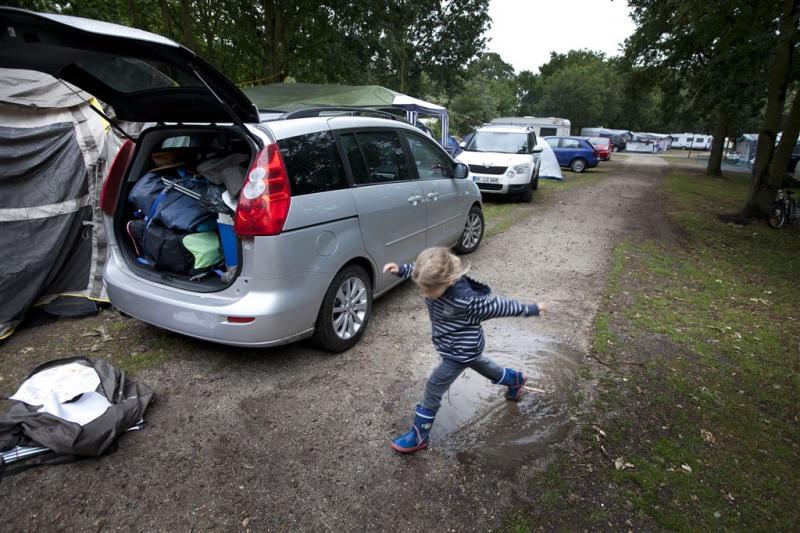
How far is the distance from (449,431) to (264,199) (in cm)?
190

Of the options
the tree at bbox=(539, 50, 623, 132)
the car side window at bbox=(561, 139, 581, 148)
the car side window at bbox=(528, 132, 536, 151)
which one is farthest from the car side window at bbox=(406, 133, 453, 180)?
the tree at bbox=(539, 50, 623, 132)

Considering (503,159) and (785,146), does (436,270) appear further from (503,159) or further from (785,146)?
(785,146)

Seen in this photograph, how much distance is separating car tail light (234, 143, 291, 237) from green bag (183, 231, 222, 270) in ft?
1.80

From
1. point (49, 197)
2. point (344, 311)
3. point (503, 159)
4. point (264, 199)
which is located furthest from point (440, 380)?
point (503, 159)

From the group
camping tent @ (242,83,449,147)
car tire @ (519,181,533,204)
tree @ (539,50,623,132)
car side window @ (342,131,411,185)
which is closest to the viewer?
car side window @ (342,131,411,185)

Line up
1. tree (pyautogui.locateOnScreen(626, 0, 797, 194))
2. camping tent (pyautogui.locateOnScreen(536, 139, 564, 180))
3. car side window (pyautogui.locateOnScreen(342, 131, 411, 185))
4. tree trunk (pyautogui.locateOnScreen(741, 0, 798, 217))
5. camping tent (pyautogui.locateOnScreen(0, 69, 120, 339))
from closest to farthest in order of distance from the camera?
car side window (pyautogui.locateOnScreen(342, 131, 411, 185))
camping tent (pyautogui.locateOnScreen(0, 69, 120, 339))
tree (pyautogui.locateOnScreen(626, 0, 797, 194))
tree trunk (pyautogui.locateOnScreen(741, 0, 798, 217))
camping tent (pyautogui.locateOnScreen(536, 139, 564, 180))

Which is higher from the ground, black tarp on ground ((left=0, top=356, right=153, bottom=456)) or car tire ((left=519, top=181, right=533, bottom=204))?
car tire ((left=519, top=181, right=533, bottom=204))

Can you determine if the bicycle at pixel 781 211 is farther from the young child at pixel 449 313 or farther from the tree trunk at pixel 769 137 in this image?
the young child at pixel 449 313

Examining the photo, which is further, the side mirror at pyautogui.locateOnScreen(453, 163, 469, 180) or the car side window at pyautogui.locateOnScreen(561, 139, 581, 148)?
the car side window at pyautogui.locateOnScreen(561, 139, 581, 148)

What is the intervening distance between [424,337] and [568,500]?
1911 mm

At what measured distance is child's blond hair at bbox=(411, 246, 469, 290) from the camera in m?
2.35

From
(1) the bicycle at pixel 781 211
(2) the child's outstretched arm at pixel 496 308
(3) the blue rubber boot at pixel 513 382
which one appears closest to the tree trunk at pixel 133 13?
(2) the child's outstretched arm at pixel 496 308

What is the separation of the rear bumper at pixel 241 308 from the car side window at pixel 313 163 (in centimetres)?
65

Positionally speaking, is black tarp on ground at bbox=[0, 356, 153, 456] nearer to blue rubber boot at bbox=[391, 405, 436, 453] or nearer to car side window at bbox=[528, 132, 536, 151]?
blue rubber boot at bbox=[391, 405, 436, 453]
